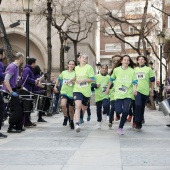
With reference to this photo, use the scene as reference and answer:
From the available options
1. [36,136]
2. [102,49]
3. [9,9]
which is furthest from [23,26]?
[102,49]

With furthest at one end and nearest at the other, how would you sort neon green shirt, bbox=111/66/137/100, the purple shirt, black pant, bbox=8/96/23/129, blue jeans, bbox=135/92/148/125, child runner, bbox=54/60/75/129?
child runner, bbox=54/60/75/129, blue jeans, bbox=135/92/148/125, black pant, bbox=8/96/23/129, neon green shirt, bbox=111/66/137/100, the purple shirt

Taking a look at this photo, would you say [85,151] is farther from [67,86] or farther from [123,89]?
[67,86]

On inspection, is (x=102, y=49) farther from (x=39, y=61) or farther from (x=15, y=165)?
(x=15, y=165)

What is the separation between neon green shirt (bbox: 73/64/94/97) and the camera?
12661 millimetres

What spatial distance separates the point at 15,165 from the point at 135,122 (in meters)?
6.77

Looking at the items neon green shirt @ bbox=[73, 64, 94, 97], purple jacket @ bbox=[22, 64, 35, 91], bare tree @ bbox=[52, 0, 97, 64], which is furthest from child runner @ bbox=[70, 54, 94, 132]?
bare tree @ bbox=[52, 0, 97, 64]

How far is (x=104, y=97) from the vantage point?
1460 centimetres

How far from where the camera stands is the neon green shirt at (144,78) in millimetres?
13477

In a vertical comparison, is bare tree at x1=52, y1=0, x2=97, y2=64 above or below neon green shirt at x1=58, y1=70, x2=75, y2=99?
above

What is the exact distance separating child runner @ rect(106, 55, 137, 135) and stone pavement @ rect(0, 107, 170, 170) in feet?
1.75

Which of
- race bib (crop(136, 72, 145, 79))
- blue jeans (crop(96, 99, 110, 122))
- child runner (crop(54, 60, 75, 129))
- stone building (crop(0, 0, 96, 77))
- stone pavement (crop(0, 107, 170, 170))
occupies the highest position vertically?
stone building (crop(0, 0, 96, 77))

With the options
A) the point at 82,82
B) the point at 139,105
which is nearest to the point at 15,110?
the point at 82,82

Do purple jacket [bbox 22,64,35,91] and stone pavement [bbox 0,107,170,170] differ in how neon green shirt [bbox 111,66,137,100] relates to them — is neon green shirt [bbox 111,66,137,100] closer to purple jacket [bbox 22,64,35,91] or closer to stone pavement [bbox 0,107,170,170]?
stone pavement [bbox 0,107,170,170]

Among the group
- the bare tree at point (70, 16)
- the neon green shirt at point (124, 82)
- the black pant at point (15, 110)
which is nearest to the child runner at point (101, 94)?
the neon green shirt at point (124, 82)
